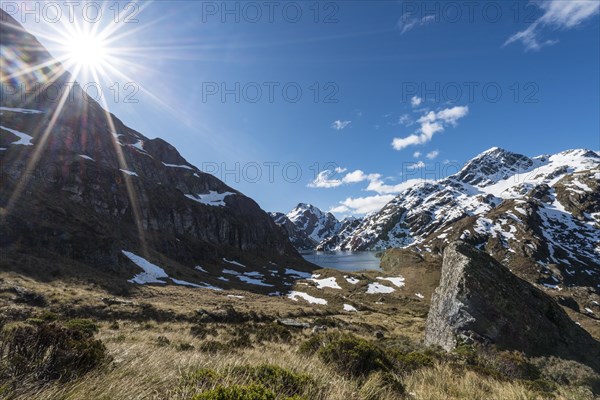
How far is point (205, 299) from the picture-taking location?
4300cm

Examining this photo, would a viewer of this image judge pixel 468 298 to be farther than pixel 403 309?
No

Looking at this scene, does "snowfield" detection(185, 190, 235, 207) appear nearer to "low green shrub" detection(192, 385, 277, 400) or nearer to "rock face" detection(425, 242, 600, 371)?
"rock face" detection(425, 242, 600, 371)

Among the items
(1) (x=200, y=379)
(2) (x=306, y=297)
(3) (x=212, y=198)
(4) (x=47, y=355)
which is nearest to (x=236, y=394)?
(1) (x=200, y=379)

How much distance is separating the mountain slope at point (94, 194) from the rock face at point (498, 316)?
46.1 metres

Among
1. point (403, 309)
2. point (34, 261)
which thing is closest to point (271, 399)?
point (34, 261)

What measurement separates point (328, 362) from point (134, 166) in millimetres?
119490

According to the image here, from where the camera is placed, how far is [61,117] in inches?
3706

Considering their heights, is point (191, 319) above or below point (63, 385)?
below

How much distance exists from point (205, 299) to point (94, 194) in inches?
2262

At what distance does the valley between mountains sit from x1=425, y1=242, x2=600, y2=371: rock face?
0.33 feet

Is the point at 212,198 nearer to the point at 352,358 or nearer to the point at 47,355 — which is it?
the point at 352,358

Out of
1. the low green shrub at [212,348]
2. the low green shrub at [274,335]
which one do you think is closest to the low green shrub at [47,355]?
the low green shrub at [212,348]

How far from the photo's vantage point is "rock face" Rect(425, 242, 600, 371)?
56.5 ft

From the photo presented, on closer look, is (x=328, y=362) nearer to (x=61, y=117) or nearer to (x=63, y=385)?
(x=63, y=385)
